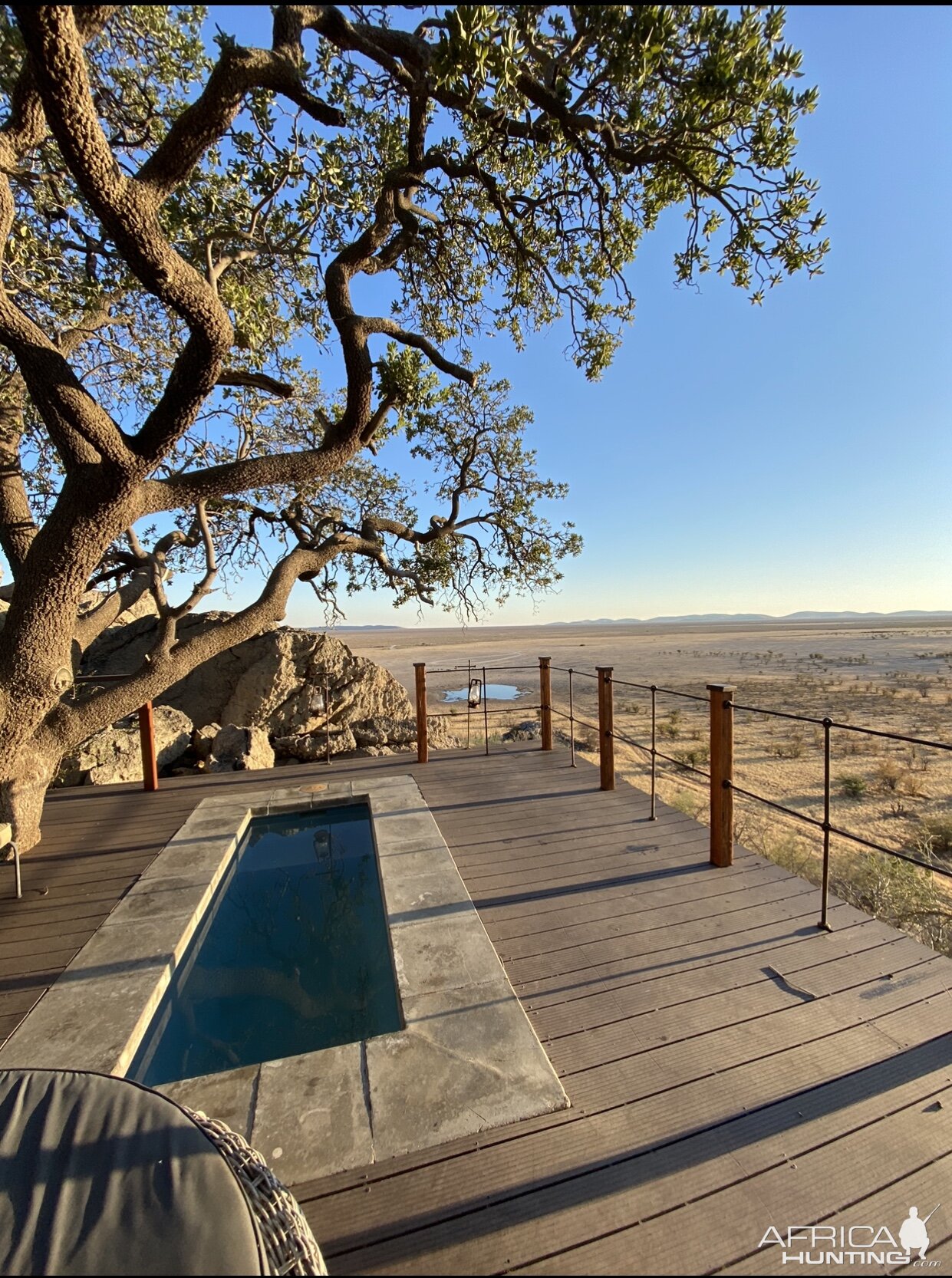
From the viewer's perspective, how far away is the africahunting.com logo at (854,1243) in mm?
1459

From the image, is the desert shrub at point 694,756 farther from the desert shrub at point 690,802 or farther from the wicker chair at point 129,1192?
the wicker chair at point 129,1192

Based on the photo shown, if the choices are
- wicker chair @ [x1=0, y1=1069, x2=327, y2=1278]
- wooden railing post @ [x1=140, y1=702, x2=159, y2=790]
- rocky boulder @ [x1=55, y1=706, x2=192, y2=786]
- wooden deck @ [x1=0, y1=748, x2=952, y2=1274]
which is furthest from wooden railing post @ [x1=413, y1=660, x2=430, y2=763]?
wicker chair @ [x1=0, y1=1069, x2=327, y2=1278]

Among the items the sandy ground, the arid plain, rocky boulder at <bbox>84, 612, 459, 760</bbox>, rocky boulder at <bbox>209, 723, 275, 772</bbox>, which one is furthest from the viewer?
rocky boulder at <bbox>84, 612, 459, 760</bbox>

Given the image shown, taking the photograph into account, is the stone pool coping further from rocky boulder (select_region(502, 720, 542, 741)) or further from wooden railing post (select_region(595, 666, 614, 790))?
rocky boulder (select_region(502, 720, 542, 741))

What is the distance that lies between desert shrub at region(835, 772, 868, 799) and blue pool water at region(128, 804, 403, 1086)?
7695mm

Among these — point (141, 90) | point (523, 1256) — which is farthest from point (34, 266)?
point (523, 1256)

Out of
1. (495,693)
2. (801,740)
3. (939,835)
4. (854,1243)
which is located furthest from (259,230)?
(495,693)

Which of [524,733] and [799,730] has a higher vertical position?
[524,733]

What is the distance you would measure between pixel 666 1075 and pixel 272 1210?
1482mm

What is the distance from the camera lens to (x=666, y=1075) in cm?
206

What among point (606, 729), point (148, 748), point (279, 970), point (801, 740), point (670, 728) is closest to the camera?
point (279, 970)

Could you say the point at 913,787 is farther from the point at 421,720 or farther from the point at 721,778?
the point at 421,720

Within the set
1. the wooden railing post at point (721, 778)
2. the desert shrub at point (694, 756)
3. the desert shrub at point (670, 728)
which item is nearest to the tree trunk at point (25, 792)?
the wooden railing post at point (721, 778)

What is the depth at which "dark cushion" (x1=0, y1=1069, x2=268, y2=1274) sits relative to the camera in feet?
3.63
